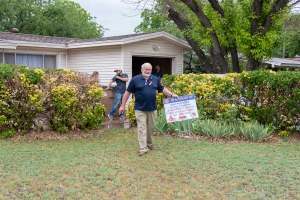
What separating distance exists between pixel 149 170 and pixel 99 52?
27.9ft

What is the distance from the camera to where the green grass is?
4.40 metres

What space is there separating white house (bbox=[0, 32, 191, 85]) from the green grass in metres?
5.62

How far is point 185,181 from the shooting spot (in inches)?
190

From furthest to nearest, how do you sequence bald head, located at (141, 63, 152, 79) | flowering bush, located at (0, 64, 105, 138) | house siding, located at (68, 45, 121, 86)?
house siding, located at (68, 45, 121, 86)
flowering bush, located at (0, 64, 105, 138)
bald head, located at (141, 63, 152, 79)

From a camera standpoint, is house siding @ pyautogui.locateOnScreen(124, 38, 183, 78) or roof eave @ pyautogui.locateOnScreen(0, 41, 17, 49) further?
house siding @ pyautogui.locateOnScreen(124, 38, 183, 78)

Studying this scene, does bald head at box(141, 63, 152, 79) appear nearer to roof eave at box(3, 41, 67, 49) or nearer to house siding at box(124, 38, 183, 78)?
house siding at box(124, 38, 183, 78)

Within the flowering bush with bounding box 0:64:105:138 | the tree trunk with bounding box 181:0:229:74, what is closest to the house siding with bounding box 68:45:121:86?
the tree trunk with bounding box 181:0:229:74

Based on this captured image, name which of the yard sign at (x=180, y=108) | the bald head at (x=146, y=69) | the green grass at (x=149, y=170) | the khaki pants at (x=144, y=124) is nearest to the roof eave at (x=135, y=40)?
the yard sign at (x=180, y=108)

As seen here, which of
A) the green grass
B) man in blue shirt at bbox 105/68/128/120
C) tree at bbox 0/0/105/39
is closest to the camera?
the green grass

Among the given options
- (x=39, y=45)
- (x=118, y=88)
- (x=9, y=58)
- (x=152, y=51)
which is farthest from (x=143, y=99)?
(x=9, y=58)

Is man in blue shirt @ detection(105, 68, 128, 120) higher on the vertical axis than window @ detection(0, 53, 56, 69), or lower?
lower

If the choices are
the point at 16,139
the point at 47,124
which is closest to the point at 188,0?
the point at 47,124

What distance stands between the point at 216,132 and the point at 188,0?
6.05 metres

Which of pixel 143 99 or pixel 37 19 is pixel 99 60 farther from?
pixel 37 19
